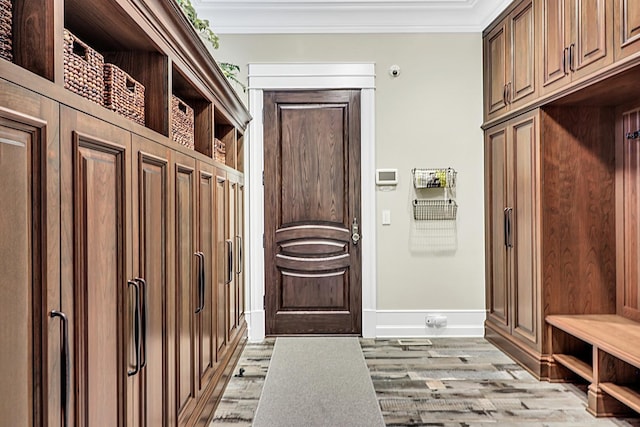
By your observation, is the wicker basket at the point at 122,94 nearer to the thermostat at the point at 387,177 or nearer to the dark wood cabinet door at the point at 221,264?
the dark wood cabinet door at the point at 221,264

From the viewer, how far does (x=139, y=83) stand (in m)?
1.75

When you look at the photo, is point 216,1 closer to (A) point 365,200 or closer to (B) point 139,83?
(A) point 365,200

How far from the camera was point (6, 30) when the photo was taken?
3.18 ft

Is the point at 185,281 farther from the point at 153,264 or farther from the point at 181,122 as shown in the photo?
the point at 181,122

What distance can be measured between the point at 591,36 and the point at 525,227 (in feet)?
4.24

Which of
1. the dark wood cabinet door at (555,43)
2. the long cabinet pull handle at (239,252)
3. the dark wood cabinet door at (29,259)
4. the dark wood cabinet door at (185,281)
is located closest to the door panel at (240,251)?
the long cabinet pull handle at (239,252)

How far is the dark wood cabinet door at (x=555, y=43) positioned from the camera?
267cm

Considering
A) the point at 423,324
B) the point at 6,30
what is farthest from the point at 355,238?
the point at 6,30

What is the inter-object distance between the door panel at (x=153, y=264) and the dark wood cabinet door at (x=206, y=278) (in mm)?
528

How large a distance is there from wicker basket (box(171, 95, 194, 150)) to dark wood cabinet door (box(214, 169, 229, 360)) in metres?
0.41

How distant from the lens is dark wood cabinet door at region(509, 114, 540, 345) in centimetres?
305

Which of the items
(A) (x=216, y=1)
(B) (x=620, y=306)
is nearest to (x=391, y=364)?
(B) (x=620, y=306)

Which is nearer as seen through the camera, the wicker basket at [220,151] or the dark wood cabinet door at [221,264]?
the dark wood cabinet door at [221,264]

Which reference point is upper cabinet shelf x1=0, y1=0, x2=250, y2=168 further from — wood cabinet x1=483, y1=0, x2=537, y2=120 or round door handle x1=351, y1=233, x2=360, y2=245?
wood cabinet x1=483, y1=0, x2=537, y2=120
